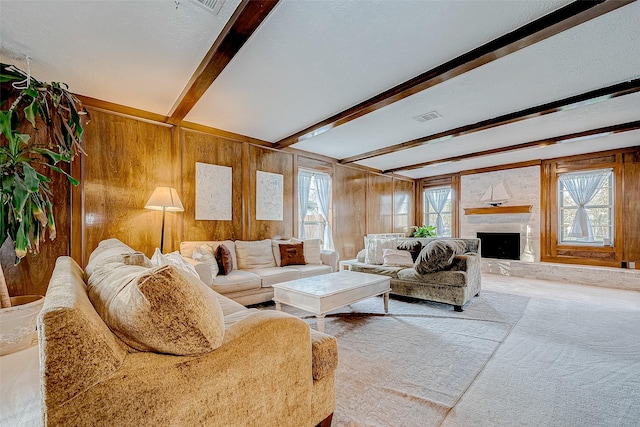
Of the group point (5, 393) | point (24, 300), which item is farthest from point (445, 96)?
point (24, 300)

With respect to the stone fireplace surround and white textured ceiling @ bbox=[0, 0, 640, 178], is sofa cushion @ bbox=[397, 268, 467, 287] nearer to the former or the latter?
white textured ceiling @ bbox=[0, 0, 640, 178]

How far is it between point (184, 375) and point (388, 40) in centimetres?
242

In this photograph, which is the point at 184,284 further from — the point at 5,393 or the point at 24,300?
the point at 24,300

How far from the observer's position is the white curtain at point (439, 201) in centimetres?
768

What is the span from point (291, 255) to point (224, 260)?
1051mm

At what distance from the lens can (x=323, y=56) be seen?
232 centimetres

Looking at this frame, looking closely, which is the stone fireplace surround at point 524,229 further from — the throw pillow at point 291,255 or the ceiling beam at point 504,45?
the ceiling beam at point 504,45

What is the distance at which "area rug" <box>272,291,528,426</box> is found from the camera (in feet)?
5.35

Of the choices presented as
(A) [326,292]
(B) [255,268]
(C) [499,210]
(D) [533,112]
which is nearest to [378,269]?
(A) [326,292]

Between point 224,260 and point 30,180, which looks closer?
point 30,180

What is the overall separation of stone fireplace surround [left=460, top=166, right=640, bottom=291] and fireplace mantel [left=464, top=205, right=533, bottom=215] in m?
0.09

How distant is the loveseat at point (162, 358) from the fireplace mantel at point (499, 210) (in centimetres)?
660

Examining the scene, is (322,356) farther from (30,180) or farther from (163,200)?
(163,200)

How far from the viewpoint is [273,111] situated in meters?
3.45
